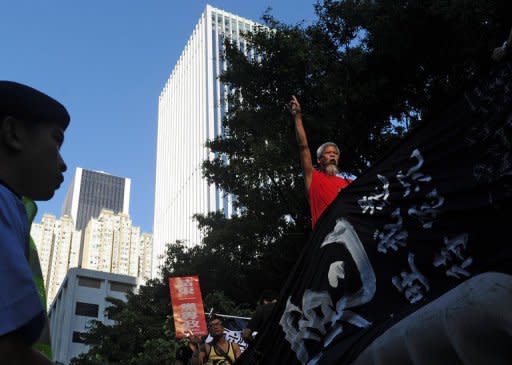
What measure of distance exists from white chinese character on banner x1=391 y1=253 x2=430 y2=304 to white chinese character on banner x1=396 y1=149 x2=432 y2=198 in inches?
14.2

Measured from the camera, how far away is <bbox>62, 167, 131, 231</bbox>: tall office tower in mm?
181875

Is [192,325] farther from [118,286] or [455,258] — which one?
[118,286]

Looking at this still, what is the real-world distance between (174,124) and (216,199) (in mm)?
23715

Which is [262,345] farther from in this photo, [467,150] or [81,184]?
[81,184]

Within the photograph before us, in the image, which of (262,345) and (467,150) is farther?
(262,345)

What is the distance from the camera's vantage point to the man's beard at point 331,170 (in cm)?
465

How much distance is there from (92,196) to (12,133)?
635ft

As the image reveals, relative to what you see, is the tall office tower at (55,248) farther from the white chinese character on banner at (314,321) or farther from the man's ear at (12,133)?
the man's ear at (12,133)

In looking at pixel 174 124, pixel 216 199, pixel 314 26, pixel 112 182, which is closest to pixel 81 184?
pixel 112 182

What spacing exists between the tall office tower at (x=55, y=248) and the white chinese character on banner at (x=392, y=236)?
480 feet

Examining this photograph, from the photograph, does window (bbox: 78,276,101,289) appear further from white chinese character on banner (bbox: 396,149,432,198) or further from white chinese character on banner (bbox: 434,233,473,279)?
white chinese character on banner (bbox: 434,233,473,279)

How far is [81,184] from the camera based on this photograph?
185 meters

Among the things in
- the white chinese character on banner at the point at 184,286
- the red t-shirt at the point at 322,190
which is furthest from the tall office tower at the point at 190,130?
A: the red t-shirt at the point at 322,190

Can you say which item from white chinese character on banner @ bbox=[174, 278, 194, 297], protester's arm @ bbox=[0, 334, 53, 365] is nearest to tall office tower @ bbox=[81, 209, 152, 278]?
white chinese character on banner @ bbox=[174, 278, 194, 297]
